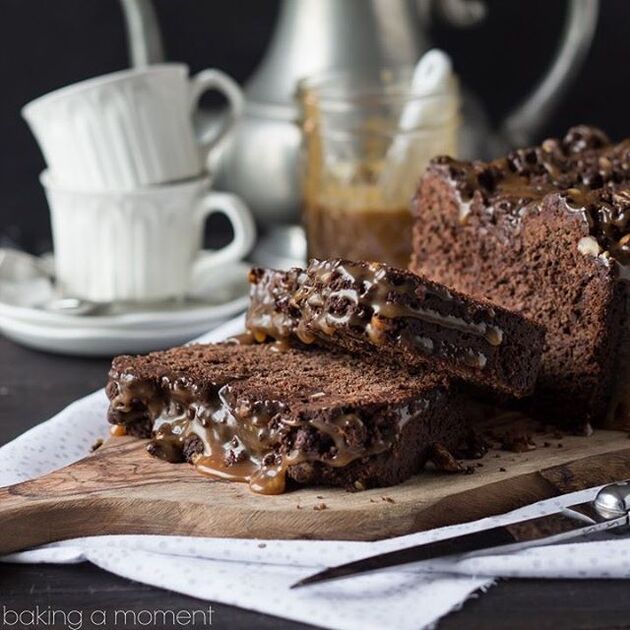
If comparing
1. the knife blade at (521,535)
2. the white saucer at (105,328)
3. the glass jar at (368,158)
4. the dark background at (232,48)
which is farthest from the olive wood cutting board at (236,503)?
the dark background at (232,48)

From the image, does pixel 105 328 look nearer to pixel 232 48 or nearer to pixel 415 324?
pixel 415 324

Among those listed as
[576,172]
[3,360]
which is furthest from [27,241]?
[576,172]

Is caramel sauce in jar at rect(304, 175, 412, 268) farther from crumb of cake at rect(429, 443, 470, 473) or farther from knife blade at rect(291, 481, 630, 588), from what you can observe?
knife blade at rect(291, 481, 630, 588)

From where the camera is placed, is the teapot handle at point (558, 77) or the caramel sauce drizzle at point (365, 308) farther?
the teapot handle at point (558, 77)

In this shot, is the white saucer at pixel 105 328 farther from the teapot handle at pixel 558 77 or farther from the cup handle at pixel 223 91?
the teapot handle at pixel 558 77

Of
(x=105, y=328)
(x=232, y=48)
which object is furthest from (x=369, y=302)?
(x=232, y=48)

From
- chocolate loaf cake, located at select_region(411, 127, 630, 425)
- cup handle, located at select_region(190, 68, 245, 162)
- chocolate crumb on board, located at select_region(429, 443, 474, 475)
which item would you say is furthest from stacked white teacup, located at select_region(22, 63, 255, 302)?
chocolate crumb on board, located at select_region(429, 443, 474, 475)
